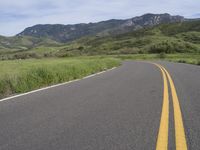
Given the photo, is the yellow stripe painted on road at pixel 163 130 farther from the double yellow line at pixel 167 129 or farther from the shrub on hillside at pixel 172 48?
the shrub on hillside at pixel 172 48

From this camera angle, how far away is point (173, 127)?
6586 millimetres

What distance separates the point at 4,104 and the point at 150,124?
4.52 m

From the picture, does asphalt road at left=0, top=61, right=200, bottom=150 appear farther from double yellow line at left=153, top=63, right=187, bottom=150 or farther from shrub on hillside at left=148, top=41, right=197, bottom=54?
shrub on hillside at left=148, top=41, right=197, bottom=54

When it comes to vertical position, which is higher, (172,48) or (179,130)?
(179,130)

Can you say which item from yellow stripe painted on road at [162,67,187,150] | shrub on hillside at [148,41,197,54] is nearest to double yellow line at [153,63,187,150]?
yellow stripe painted on road at [162,67,187,150]

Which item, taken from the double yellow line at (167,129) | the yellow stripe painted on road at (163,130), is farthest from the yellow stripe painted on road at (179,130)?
the yellow stripe painted on road at (163,130)

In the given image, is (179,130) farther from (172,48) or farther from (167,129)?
(172,48)

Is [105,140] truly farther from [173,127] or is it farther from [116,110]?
[116,110]

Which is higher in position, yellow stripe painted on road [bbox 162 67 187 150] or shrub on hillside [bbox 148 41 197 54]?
yellow stripe painted on road [bbox 162 67 187 150]

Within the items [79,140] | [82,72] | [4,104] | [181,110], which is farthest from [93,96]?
[82,72]

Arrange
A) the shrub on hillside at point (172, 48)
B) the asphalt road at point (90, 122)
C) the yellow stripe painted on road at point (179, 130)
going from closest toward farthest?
the yellow stripe painted on road at point (179, 130)
the asphalt road at point (90, 122)
the shrub on hillside at point (172, 48)

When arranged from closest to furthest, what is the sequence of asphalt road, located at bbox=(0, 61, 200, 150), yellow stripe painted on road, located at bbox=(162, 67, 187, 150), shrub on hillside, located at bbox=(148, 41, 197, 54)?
yellow stripe painted on road, located at bbox=(162, 67, 187, 150)
asphalt road, located at bbox=(0, 61, 200, 150)
shrub on hillside, located at bbox=(148, 41, 197, 54)

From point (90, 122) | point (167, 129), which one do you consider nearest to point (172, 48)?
point (90, 122)

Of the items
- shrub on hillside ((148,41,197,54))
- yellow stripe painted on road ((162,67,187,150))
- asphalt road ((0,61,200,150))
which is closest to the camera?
yellow stripe painted on road ((162,67,187,150))
